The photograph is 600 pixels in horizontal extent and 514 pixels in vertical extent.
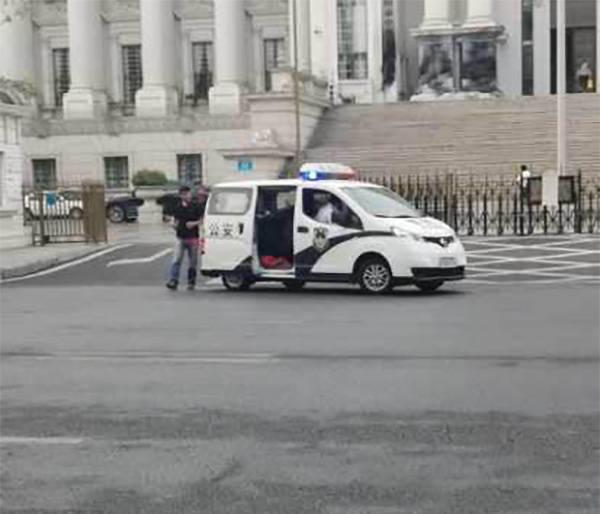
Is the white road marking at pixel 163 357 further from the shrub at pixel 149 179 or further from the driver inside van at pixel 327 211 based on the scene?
the shrub at pixel 149 179

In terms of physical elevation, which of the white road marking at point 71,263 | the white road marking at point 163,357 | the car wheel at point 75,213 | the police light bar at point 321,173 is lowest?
the white road marking at point 71,263

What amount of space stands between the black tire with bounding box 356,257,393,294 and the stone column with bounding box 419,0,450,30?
120 feet

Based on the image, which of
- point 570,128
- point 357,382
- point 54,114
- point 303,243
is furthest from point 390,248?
point 54,114

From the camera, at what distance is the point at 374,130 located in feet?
136

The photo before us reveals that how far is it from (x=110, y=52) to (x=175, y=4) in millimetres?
4842

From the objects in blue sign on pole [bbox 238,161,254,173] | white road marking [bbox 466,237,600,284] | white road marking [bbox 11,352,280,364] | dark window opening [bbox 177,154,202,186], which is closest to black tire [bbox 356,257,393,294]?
white road marking [bbox 466,237,600,284]

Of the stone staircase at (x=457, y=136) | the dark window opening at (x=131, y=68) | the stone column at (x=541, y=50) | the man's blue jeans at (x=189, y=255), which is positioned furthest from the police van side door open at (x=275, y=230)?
the dark window opening at (x=131, y=68)

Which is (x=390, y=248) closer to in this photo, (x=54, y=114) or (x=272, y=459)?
(x=272, y=459)

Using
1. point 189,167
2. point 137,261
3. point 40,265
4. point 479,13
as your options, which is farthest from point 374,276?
point 189,167

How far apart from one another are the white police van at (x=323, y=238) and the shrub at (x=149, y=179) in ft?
97.8

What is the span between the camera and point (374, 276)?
51.8 feet

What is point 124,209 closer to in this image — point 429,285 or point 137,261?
point 137,261

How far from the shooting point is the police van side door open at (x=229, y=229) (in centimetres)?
1659

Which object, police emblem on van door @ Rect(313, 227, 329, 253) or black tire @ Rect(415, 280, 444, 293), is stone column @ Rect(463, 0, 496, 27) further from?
police emblem on van door @ Rect(313, 227, 329, 253)
